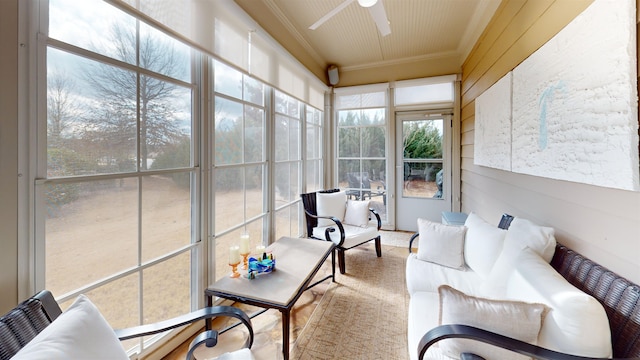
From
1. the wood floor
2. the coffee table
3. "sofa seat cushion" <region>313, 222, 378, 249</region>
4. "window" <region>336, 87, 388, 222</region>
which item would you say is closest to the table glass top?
the coffee table

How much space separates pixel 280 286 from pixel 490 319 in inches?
46.5

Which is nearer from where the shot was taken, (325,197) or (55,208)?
(55,208)

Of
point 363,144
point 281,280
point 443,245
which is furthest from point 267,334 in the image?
point 363,144

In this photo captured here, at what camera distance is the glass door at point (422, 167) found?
4133mm

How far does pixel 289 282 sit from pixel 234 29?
212 cm

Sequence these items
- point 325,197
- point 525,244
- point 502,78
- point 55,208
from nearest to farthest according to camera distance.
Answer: point 55,208
point 525,244
point 502,78
point 325,197

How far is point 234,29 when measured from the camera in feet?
6.96

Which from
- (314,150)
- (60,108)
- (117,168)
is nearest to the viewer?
(60,108)

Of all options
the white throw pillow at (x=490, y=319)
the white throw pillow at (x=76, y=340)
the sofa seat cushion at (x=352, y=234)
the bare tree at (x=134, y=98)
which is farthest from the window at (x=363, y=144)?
the white throw pillow at (x=76, y=340)

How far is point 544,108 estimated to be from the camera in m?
1.56

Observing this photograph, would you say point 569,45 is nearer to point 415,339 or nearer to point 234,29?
point 415,339

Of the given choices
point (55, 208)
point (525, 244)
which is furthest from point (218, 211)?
point (525, 244)

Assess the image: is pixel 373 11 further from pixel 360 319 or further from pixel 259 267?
pixel 360 319

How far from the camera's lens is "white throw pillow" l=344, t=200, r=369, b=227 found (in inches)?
129
